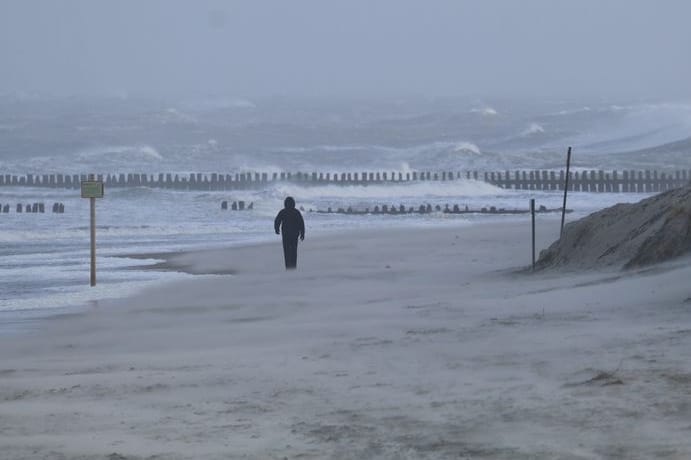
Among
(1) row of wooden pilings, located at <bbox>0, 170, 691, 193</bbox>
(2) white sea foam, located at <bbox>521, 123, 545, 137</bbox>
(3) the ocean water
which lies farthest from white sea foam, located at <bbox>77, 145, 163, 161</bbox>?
(2) white sea foam, located at <bbox>521, 123, 545, 137</bbox>

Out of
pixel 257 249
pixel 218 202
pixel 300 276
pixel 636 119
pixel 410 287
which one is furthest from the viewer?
pixel 636 119

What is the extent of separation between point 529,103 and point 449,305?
438 ft

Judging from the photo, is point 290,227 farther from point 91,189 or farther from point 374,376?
point 374,376

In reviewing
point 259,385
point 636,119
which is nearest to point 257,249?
point 259,385

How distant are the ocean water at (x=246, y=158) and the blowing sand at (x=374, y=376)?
286 cm

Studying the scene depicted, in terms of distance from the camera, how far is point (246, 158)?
3164 inches

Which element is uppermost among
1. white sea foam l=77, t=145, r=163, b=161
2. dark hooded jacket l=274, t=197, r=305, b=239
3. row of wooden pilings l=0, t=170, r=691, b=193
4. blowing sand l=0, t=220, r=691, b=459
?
white sea foam l=77, t=145, r=163, b=161

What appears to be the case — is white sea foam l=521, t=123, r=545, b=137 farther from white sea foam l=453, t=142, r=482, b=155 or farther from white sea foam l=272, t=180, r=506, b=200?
white sea foam l=272, t=180, r=506, b=200

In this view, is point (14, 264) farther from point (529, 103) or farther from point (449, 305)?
point (529, 103)

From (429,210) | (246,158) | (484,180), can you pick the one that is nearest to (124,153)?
(246,158)

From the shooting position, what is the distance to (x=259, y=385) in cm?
788

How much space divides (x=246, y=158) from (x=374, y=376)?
239ft

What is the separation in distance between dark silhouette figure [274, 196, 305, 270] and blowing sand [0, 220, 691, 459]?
4.03 meters

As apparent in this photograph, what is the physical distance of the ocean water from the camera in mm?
23656
